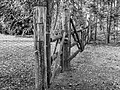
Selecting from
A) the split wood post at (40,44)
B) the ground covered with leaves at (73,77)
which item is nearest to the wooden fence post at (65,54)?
the ground covered with leaves at (73,77)

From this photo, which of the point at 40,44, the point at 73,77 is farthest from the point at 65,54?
the point at 40,44

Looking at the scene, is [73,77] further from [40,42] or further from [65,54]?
[40,42]

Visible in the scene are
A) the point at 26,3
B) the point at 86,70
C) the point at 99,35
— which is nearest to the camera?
the point at 26,3

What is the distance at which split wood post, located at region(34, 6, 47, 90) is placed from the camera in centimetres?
373

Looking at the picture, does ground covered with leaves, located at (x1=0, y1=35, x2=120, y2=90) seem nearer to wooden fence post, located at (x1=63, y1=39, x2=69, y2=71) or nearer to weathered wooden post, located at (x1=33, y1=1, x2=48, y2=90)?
wooden fence post, located at (x1=63, y1=39, x2=69, y2=71)

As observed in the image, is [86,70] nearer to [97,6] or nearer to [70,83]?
[70,83]

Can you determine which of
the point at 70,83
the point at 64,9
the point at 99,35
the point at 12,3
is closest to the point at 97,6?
the point at 99,35

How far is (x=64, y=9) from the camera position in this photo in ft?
21.3

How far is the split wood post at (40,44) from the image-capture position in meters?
3.73

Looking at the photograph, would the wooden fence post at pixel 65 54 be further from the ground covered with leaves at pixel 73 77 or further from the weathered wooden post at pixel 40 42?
the weathered wooden post at pixel 40 42

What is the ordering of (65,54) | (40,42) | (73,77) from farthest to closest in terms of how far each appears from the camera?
(65,54), (73,77), (40,42)

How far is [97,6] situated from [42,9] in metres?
12.9

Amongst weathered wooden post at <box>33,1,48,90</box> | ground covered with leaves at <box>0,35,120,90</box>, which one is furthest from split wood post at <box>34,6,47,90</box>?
ground covered with leaves at <box>0,35,120,90</box>

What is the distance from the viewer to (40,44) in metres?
3.79
